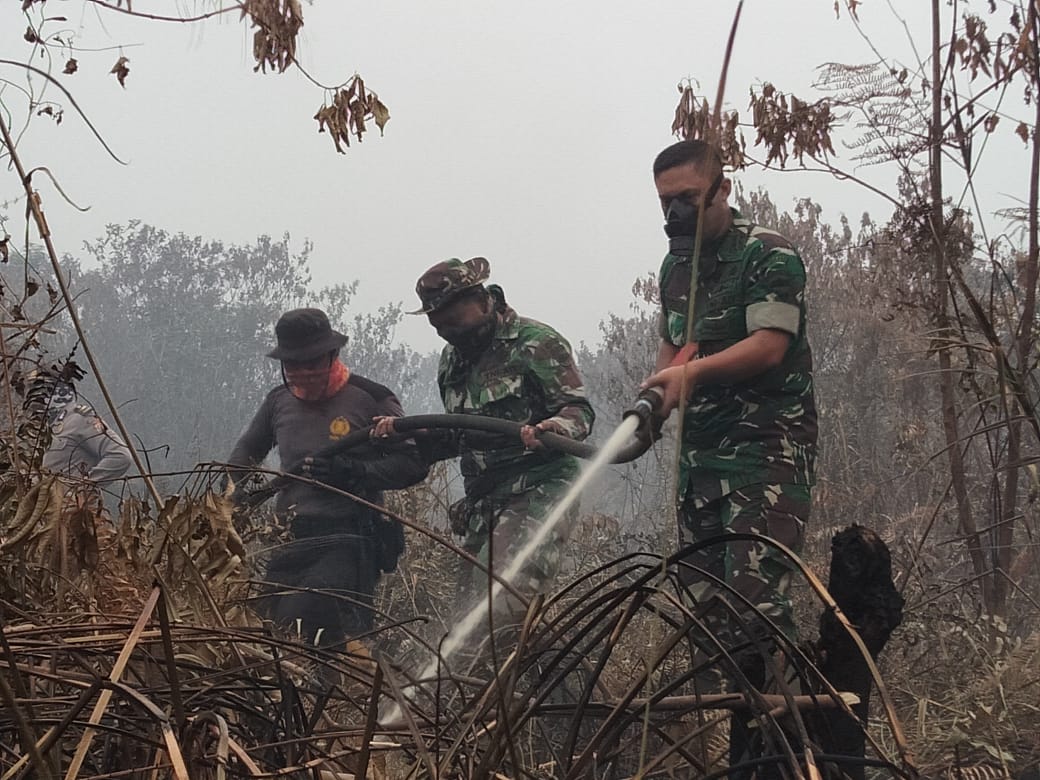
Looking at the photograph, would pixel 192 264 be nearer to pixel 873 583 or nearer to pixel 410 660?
pixel 410 660

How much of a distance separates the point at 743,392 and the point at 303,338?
2.32 metres

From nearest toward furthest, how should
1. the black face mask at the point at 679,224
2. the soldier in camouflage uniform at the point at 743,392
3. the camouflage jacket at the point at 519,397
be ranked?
the soldier in camouflage uniform at the point at 743,392, the black face mask at the point at 679,224, the camouflage jacket at the point at 519,397

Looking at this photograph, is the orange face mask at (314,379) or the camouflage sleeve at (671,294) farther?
the orange face mask at (314,379)

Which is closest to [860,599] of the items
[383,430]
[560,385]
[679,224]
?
[679,224]

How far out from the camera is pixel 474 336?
3865 mm

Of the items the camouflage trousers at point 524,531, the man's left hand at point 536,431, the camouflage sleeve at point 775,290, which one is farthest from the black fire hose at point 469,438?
the camouflage sleeve at point 775,290

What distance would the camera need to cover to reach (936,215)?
11.7 ft

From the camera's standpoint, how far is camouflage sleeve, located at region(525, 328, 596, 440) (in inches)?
143

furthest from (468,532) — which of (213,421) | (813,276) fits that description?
(213,421)

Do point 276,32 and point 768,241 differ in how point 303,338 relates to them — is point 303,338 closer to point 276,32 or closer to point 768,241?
point 768,241

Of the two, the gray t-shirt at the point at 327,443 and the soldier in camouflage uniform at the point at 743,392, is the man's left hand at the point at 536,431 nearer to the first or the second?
the gray t-shirt at the point at 327,443

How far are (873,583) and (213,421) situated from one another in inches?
700

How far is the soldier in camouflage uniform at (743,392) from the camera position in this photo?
2.59m

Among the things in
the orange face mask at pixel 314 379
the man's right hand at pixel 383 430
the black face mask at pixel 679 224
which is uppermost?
the black face mask at pixel 679 224
